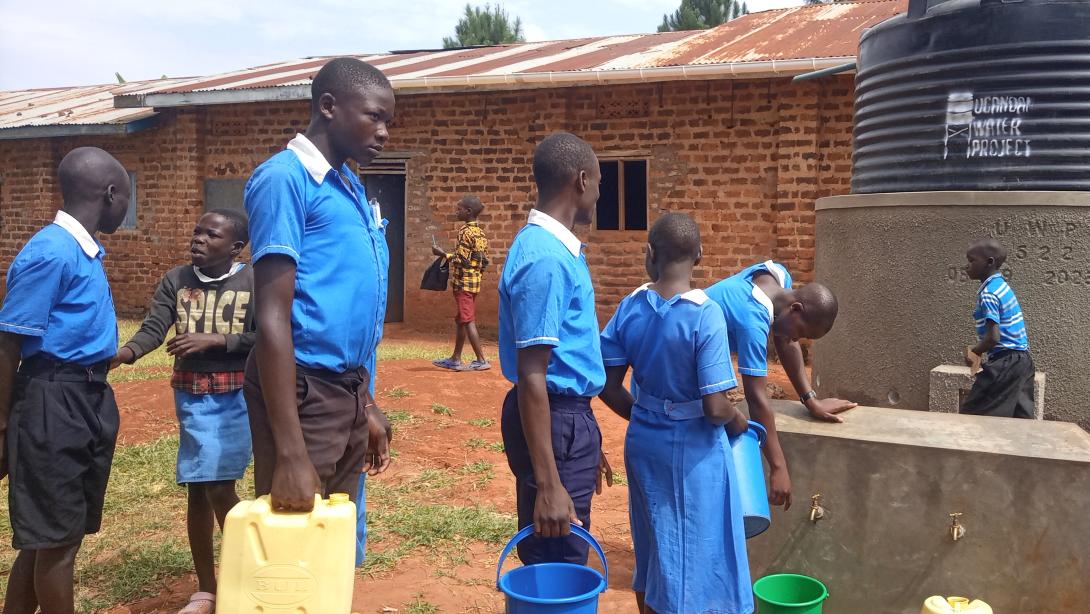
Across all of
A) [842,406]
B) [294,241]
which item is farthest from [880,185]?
[294,241]

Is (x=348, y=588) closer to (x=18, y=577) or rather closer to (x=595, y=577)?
(x=595, y=577)

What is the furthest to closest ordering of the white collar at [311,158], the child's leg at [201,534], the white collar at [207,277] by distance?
the white collar at [207,277], the child's leg at [201,534], the white collar at [311,158]

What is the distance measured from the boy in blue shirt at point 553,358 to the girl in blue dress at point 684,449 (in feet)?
0.63

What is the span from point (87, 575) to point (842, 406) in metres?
3.26

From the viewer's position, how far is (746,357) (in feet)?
10.1

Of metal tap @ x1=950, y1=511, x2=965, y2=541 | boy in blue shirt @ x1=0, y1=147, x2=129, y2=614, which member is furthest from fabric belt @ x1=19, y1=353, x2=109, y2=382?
metal tap @ x1=950, y1=511, x2=965, y2=541

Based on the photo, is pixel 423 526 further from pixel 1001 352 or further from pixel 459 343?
pixel 459 343

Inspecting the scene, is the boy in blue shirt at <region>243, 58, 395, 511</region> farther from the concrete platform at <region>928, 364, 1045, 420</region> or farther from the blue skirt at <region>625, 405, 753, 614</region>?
the concrete platform at <region>928, 364, 1045, 420</region>

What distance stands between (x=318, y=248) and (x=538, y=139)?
344 inches

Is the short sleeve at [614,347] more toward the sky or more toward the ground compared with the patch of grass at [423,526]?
more toward the sky

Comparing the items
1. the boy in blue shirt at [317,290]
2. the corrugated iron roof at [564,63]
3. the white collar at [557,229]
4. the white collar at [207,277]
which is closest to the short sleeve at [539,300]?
the white collar at [557,229]

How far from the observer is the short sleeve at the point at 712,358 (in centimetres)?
260

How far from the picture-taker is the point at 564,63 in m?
10.6

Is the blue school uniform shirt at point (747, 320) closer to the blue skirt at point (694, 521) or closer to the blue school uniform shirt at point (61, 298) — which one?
the blue skirt at point (694, 521)
